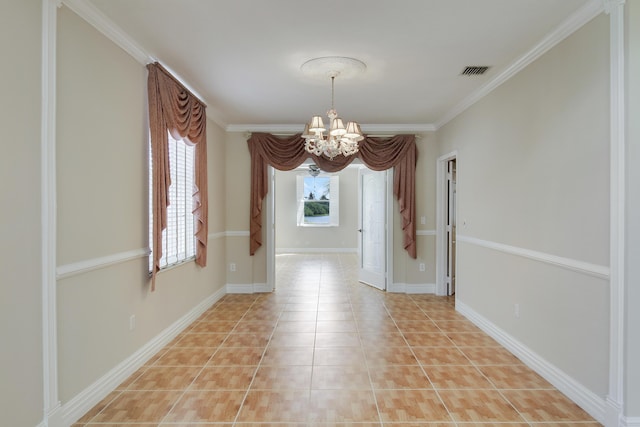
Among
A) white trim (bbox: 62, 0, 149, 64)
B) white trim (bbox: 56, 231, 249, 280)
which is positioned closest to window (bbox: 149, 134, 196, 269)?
white trim (bbox: 56, 231, 249, 280)

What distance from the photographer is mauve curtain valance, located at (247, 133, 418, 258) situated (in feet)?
17.1

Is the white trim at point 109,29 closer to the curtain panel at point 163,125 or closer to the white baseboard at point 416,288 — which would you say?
the curtain panel at point 163,125

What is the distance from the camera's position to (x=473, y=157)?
4.03 metres

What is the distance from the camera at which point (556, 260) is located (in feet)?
8.30

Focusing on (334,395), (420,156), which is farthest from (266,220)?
(334,395)

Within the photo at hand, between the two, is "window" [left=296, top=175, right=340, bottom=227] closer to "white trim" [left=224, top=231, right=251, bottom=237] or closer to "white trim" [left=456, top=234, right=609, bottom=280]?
"white trim" [left=224, top=231, right=251, bottom=237]

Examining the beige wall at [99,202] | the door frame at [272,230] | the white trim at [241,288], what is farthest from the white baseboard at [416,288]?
the beige wall at [99,202]

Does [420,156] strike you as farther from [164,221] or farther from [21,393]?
[21,393]

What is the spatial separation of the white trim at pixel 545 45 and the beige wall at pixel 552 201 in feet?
0.16

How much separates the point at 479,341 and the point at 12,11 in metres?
4.30

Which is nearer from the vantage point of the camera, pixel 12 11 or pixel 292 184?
pixel 12 11

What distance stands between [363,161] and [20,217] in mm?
4182

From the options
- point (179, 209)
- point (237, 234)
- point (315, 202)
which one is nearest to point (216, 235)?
point (237, 234)

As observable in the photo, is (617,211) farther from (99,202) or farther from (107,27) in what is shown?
(107,27)
